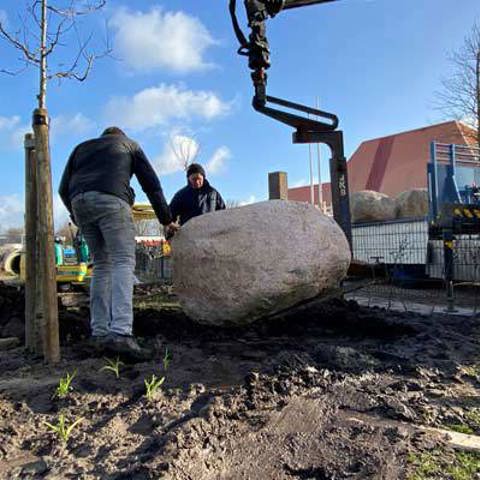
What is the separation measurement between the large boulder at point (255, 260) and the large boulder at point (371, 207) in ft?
46.0

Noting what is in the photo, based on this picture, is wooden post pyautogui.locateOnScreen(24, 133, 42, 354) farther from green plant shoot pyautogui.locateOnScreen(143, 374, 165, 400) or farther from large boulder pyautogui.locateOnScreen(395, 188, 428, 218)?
large boulder pyautogui.locateOnScreen(395, 188, 428, 218)

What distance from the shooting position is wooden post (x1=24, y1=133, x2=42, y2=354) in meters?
3.32

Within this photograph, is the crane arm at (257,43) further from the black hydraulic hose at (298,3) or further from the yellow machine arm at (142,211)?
the yellow machine arm at (142,211)

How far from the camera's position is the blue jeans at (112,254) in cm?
314

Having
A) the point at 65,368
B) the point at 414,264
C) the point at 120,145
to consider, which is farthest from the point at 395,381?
the point at 414,264

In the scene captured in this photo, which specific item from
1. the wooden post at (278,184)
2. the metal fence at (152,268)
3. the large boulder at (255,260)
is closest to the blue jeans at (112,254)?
the large boulder at (255,260)

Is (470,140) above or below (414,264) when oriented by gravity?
above

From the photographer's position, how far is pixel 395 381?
2672mm

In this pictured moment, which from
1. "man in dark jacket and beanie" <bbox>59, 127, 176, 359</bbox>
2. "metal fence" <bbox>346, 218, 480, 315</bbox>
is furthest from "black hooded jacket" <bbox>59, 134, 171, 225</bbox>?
"metal fence" <bbox>346, 218, 480, 315</bbox>

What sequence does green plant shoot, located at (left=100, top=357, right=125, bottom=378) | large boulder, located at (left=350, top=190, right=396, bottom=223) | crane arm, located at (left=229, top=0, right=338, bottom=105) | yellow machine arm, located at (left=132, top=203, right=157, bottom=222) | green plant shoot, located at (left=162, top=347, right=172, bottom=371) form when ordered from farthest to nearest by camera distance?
1. large boulder, located at (left=350, top=190, right=396, bottom=223)
2. yellow machine arm, located at (left=132, top=203, right=157, bottom=222)
3. crane arm, located at (left=229, top=0, right=338, bottom=105)
4. green plant shoot, located at (left=162, top=347, right=172, bottom=371)
5. green plant shoot, located at (left=100, top=357, right=125, bottom=378)

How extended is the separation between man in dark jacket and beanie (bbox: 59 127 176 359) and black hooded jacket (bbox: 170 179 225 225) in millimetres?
1608

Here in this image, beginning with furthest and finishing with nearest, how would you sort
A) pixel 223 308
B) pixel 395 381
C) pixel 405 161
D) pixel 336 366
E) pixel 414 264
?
pixel 405 161 < pixel 414 264 < pixel 223 308 < pixel 336 366 < pixel 395 381

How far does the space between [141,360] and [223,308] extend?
93cm

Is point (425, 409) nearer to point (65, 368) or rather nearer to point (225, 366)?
point (225, 366)
